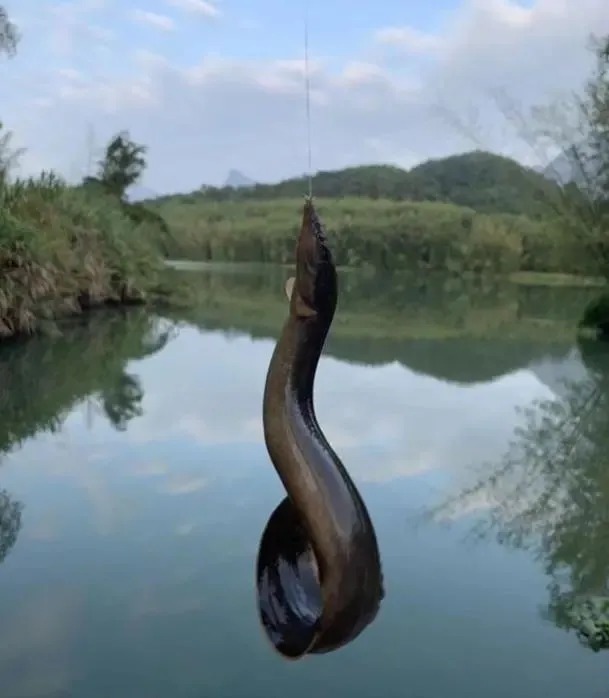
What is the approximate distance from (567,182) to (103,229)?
8056mm

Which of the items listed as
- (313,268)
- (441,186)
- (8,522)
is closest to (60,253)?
(8,522)

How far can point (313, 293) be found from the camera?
1.37 meters

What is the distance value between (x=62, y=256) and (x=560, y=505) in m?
10.6

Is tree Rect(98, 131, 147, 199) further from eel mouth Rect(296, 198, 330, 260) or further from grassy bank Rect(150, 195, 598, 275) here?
eel mouth Rect(296, 198, 330, 260)

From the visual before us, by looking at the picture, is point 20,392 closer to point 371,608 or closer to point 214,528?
point 214,528

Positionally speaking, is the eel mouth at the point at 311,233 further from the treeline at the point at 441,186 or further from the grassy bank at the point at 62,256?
the treeline at the point at 441,186

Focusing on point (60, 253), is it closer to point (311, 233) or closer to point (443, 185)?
point (311, 233)

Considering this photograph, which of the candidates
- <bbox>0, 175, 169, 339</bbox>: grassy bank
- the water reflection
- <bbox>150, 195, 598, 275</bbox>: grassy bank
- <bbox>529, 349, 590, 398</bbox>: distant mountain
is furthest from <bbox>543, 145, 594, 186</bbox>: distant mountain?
<bbox>150, 195, 598, 275</bbox>: grassy bank

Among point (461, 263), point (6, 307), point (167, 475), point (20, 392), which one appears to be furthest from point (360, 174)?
point (167, 475)

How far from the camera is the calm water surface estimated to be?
3.61m

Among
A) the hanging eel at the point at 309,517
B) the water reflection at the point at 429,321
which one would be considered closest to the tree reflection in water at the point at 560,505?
the hanging eel at the point at 309,517

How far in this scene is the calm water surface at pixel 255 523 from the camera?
361 centimetres

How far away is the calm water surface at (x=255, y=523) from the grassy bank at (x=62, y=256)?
2.70ft

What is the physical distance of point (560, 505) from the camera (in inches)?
234
